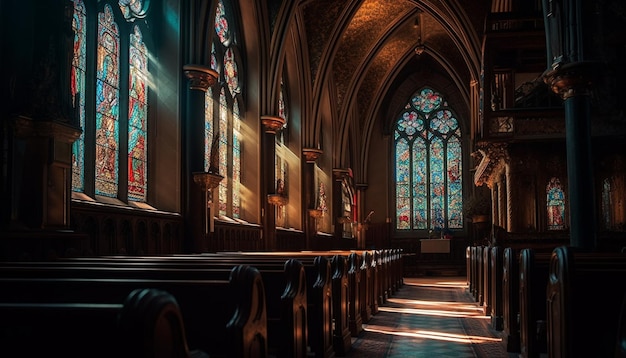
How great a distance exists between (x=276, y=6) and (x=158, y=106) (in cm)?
620

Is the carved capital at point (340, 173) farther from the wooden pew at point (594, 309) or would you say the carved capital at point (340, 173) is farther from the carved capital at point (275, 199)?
the wooden pew at point (594, 309)

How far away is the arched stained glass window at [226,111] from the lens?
576 inches

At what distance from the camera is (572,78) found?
9375 millimetres

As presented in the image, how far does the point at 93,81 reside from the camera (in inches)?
395

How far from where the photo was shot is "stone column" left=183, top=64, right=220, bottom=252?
39.5 feet

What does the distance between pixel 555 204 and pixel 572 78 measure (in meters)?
5.53

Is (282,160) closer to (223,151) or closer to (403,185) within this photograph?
(223,151)

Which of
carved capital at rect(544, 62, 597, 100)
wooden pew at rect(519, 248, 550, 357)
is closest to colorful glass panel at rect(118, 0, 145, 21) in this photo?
carved capital at rect(544, 62, 597, 100)

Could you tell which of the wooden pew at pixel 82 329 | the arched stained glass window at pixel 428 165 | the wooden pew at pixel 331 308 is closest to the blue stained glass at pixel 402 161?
the arched stained glass window at pixel 428 165

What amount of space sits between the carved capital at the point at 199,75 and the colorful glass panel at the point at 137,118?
831 millimetres

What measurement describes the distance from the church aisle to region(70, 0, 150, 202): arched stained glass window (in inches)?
194

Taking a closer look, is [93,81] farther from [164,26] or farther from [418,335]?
[418,335]

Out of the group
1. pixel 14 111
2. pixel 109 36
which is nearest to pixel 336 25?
pixel 109 36

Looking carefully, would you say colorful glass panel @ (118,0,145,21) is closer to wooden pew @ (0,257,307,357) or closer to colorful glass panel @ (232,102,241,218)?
colorful glass panel @ (232,102,241,218)
